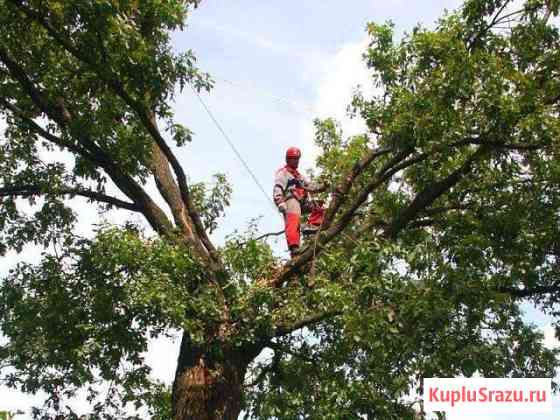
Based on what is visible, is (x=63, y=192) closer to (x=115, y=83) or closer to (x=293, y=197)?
(x=115, y=83)

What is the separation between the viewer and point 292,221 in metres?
11.4

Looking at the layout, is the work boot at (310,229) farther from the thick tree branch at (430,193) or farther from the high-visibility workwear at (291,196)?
the thick tree branch at (430,193)

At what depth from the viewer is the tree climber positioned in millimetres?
11383

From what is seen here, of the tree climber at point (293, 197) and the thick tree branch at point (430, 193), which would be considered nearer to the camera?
the thick tree branch at point (430, 193)

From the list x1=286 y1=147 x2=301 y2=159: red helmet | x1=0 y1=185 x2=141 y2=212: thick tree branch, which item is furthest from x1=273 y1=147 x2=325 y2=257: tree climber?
x1=0 y1=185 x2=141 y2=212: thick tree branch

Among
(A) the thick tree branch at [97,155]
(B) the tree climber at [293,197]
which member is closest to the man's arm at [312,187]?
(B) the tree climber at [293,197]

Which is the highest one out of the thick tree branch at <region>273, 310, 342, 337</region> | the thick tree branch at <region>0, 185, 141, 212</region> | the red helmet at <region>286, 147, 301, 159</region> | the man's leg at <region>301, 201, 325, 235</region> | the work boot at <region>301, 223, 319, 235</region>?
the red helmet at <region>286, 147, 301, 159</region>

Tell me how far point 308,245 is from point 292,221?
16.8 inches

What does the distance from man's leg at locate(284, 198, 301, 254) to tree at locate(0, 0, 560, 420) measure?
35cm

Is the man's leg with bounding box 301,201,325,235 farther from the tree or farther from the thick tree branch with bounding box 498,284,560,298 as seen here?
the thick tree branch with bounding box 498,284,560,298

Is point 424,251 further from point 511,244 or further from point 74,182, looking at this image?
point 74,182

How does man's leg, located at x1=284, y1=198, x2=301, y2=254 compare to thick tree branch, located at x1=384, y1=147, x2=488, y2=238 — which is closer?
thick tree branch, located at x1=384, y1=147, x2=488, y2=238

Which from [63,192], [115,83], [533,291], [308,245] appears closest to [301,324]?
[308,245]

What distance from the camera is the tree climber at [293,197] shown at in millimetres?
11383
